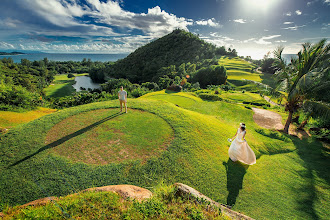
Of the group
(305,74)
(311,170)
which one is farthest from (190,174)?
(305,74)

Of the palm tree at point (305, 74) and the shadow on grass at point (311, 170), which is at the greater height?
the palm tree at point (305, 74)

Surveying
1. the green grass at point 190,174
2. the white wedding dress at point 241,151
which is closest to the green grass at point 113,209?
the green grass at point 190,174

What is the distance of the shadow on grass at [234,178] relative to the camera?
587 centimetres

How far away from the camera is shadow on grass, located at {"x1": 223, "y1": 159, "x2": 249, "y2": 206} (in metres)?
5.87

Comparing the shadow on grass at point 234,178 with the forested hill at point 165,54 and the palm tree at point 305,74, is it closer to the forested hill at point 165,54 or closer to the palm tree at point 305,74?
the palm tree at point 305,74

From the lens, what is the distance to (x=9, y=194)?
196 inches

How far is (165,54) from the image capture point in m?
94.3

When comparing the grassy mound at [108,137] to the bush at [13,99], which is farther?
the bush at [13,99]

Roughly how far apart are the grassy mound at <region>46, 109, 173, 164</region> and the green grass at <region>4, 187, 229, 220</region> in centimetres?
279

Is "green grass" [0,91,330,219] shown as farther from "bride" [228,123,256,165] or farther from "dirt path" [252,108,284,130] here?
"dirt path" [252,108,284,130]

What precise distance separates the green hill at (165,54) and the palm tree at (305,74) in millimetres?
75010

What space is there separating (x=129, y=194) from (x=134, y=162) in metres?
2.09

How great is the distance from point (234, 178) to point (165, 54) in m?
95.9

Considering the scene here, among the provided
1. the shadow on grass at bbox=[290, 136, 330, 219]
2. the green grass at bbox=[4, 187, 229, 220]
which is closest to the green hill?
the shadow on grass at bbox=[290, 136, 330, 219]
